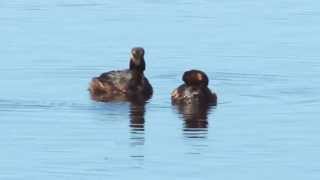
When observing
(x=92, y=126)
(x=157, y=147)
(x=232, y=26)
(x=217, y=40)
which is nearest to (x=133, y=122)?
(x=92, y=126)

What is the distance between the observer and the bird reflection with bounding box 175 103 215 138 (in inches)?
989

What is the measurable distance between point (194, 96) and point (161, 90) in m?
1.23

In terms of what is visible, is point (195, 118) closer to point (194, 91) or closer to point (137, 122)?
point (137, 122)

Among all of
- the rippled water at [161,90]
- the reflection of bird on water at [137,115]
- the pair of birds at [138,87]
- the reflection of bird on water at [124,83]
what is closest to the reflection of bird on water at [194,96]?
the pair of birds at [138,87]

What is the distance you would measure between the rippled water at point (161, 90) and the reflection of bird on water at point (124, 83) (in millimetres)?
287

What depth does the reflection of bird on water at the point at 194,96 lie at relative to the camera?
2781 centimetres

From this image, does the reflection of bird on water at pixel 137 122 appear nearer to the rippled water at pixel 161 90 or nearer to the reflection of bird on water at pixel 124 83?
the rippled water at pixel 161 90

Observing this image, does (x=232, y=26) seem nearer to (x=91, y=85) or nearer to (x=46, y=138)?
(x=91, y=85)

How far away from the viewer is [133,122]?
1028 inches

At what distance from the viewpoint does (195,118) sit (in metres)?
26.9

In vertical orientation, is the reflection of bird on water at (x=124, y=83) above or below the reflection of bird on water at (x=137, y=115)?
above

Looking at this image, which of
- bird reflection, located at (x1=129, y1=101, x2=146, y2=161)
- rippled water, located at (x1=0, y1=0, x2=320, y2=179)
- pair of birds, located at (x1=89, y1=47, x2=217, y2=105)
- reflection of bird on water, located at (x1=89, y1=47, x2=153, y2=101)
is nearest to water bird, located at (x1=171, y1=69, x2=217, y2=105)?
pair of birds, located at (x1=89, y1=47, x2=217, y2=105)

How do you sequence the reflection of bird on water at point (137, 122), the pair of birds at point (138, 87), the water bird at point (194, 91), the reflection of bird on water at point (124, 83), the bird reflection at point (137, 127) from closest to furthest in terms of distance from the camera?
the bird reflection at point (137, 127)
the reflection of bird on water at point (137, 122)
the water bird at point (194, 91)
the pair of birds at point (138, 87)
the reflection of bird on water at point (124, 83)

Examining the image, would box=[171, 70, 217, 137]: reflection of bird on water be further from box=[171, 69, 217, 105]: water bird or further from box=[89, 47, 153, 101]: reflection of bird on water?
box=[89, 47, 153, 101]: reflection of bird on water
